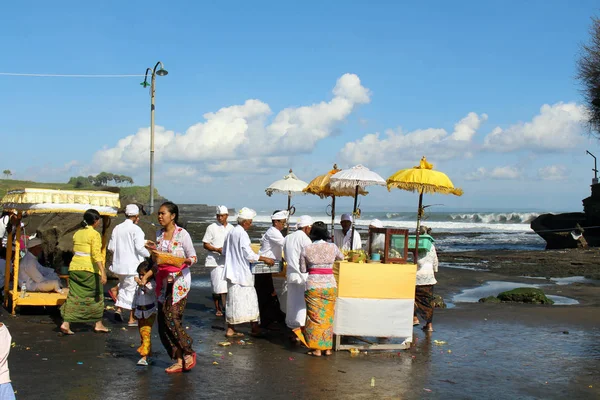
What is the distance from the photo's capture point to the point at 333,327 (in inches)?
323

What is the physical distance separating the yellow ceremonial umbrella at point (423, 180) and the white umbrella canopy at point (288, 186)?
3515 mm

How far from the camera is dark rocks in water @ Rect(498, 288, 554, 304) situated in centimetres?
1360

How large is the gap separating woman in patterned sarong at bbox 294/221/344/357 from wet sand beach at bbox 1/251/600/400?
25 cm

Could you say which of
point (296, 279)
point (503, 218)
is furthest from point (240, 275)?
point (503, 218)

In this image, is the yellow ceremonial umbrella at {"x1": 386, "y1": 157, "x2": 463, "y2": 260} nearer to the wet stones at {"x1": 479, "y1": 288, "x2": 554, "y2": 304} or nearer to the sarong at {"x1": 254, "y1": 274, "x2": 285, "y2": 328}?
the sarong at {"x1": 254, "y1": 274, "x2": 285, "y2": 328}

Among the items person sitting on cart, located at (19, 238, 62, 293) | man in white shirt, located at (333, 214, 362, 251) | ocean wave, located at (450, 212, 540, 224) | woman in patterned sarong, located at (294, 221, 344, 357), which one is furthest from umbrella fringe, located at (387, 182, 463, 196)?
ocean wave, located at (450, 212, 540, 224)

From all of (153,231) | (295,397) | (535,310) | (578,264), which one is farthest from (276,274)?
(578,264)

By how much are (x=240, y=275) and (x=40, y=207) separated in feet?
11.2

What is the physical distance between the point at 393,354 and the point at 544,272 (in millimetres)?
15201

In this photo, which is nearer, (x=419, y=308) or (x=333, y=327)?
(x=333, y=327)

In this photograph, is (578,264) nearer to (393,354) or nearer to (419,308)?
(419,308)

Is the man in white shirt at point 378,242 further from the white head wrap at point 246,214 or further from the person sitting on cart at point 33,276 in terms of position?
the person sitting on cart at point 33,276

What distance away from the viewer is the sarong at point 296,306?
8.63 meters

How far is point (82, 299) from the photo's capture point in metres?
8.77
